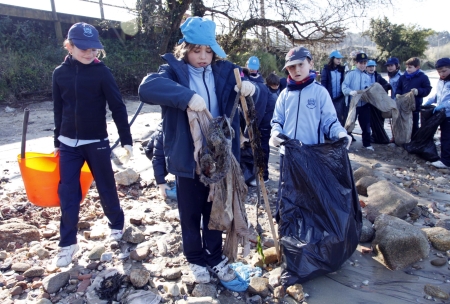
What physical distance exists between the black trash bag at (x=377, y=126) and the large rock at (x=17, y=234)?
5.58 m

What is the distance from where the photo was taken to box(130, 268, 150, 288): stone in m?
2.28

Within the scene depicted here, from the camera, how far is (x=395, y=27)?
82.1 ft

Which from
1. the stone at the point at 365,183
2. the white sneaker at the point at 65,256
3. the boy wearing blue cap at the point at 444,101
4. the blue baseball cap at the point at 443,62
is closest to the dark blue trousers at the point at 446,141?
the boy wearing blue cap at the point at 444,101

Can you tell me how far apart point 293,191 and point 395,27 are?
2722 cm

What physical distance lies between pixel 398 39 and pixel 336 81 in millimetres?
22888

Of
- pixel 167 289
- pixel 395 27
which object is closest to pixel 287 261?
pixel 167 289

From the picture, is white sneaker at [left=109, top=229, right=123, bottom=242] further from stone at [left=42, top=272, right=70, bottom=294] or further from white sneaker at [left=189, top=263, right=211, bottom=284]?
white sneaker at [left=189, top=263, right=211, bottom=284]

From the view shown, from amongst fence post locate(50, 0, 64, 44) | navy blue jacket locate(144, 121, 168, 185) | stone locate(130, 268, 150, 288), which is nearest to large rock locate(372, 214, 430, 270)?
→ stone locate(130, 268, 150, 288)

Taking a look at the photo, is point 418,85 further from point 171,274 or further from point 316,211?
point 171,274

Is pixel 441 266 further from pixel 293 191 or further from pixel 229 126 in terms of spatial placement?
pixel 229 126

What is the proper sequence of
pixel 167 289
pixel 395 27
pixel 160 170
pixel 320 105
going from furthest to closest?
pixel 395 27
pixel 160 170
pixel 320 105
pixel 167 289

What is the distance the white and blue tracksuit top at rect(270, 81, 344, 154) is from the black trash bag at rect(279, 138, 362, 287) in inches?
10.6

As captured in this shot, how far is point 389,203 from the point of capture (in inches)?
130

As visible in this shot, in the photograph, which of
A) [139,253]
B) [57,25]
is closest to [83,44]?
[139,253]
